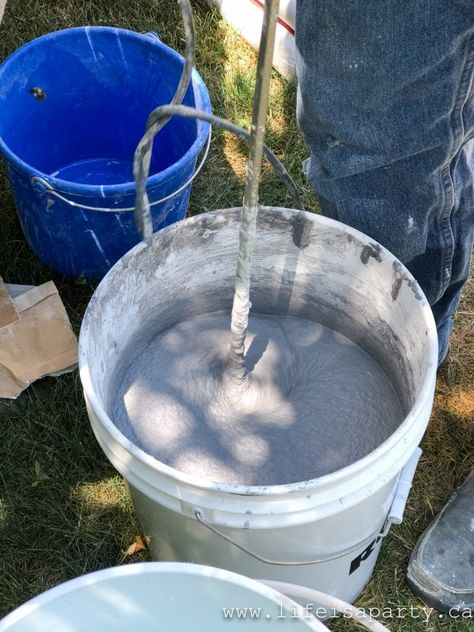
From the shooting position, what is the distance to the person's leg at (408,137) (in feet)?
3.96

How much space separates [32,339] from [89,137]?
2.09ft

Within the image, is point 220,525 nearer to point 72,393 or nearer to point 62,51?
point 72,393

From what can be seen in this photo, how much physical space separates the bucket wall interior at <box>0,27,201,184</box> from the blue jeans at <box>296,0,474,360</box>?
489 millimetres

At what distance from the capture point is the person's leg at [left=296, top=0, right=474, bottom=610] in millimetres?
1207

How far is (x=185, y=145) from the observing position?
197cm

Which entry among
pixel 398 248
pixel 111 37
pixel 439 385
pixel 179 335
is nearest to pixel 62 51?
pixel 111 37

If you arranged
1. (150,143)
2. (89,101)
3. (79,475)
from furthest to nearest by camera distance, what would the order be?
(89,101) → (79,475) → (150,143)

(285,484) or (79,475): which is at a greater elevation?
(285,484)

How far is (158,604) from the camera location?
1.10 metres

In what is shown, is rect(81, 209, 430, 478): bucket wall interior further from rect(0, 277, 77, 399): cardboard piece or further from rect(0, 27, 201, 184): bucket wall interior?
rect(0, 27, 201, 184): bucket wall interior

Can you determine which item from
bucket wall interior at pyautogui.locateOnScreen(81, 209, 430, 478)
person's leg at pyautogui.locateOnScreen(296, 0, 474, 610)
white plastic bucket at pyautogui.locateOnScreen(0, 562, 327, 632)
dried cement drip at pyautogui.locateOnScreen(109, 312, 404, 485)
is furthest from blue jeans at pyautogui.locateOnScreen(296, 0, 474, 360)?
white plastic bucket at pyautogui.locateOnScreen(0, 562, 327, 632)

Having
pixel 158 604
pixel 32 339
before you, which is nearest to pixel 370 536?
pixel 158 604

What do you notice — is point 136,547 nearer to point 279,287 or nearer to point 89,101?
point 279,287

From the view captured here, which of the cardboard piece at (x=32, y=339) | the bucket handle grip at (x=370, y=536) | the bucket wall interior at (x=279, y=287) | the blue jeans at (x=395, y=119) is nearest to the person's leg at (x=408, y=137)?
the blue jeans at (x=395, y=119)
